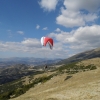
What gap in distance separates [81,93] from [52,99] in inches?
236

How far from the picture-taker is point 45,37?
56.5 metres

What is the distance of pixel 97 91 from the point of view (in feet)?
118

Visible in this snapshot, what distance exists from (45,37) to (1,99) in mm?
33751

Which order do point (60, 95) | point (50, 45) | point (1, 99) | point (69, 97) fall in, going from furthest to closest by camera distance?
point (1, 99) → point (50, 45) → point (60, 95) → point (69, 97)

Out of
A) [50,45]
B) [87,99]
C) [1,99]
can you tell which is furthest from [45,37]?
[1,99]

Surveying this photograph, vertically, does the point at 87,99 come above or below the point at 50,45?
below

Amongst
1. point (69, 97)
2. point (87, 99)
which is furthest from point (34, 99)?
point (87, 99)

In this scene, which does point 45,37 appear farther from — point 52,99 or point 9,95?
point 9,95

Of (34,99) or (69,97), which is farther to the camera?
(34,99)

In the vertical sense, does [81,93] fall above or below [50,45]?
below

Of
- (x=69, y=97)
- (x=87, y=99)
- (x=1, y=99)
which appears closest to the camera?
(x=87, y=99)

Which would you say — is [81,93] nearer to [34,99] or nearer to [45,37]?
[34,99]

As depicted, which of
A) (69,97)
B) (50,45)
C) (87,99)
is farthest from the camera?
(50,45)

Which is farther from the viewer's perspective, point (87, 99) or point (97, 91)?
point (97, 91)
